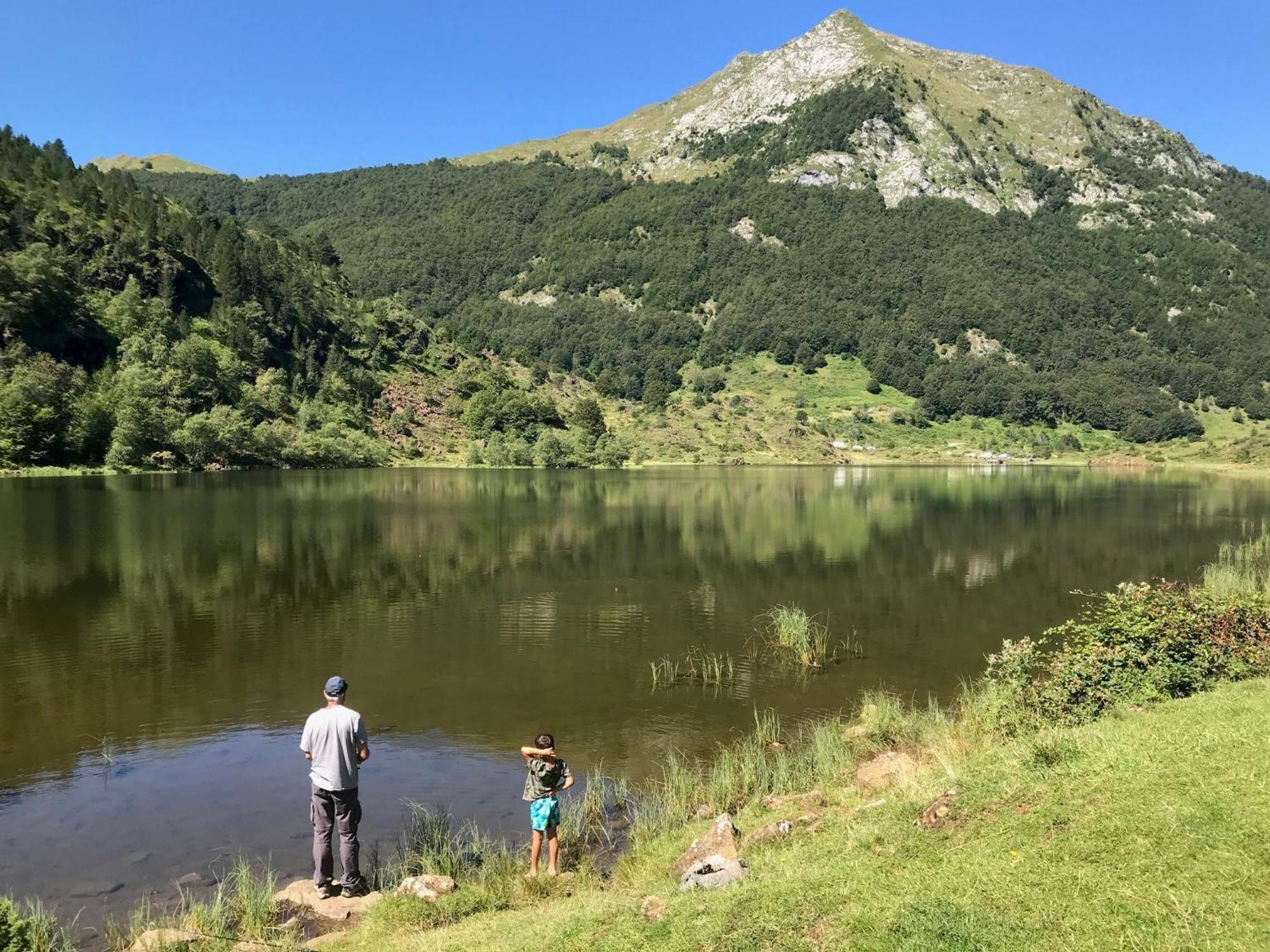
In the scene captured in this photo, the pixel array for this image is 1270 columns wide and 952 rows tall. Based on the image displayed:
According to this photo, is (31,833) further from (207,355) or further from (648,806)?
(207,355)

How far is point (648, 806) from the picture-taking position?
13.0 metres

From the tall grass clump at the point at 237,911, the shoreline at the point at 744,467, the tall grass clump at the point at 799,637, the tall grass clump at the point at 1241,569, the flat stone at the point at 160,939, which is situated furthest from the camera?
the shoreline at the point at 744,467

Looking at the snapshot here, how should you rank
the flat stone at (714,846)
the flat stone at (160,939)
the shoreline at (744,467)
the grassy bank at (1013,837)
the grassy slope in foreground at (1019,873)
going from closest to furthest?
the grassy slope in foreground at (1019,873) < the grassy bank at (1013,837) < the flat stone at (160,939) < the flat stone at (714,846) < the shoreline at (744,467)

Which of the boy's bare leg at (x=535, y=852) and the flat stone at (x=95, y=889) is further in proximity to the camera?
the boy's bare leg at (x=535, y=852)

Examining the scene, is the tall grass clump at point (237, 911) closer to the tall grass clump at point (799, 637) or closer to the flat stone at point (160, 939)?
the flat stone at point (160, 939)

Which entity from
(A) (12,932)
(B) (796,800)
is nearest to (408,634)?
(B) (796,800)


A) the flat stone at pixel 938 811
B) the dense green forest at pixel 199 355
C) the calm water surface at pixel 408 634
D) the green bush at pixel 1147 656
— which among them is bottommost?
the calm water surface at pixel 408 634

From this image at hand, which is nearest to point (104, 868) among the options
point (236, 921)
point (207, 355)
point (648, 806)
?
point (236, 921)

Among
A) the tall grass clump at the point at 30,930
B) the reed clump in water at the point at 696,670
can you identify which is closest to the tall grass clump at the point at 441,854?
the tall grass clump at the point at 30,930

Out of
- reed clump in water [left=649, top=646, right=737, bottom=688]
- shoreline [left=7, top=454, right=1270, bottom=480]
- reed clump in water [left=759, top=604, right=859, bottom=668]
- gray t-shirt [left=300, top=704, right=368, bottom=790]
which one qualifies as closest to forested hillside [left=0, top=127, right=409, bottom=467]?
shoreline [left=7, top=454, right=1270, bottom=480]

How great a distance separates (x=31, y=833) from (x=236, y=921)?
16.3 ft

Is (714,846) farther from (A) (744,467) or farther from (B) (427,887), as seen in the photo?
(A) (744,467)

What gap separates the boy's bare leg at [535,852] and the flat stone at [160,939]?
407 cm

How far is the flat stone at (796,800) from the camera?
12.1 m
